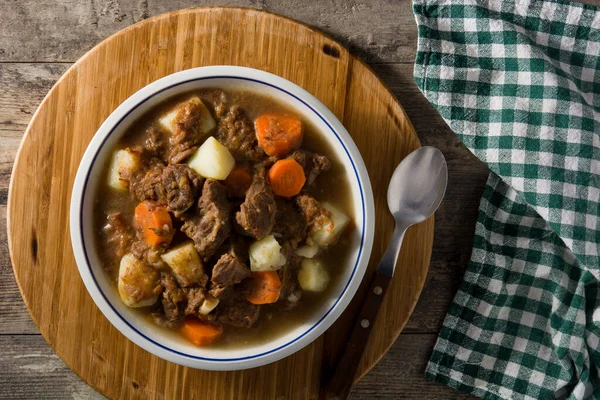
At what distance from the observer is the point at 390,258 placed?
293 centimetres

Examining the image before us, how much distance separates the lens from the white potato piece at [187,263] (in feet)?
8.63

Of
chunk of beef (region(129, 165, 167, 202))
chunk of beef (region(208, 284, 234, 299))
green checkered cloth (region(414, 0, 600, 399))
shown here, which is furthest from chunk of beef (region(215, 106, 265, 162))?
green checkered cloth (region(414, 0, 600, 399))

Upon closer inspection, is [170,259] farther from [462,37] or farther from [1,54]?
[462,37]

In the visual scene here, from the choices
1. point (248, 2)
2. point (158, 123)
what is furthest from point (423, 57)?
point (158, 123)

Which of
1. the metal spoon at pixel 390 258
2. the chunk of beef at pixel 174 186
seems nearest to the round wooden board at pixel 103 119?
the metal spoon at pixel 390 258

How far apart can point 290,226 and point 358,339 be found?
72cm

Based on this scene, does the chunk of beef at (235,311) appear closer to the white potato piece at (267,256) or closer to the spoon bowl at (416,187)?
the white potato piece at (267,256)

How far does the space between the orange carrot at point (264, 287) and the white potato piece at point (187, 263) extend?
0.24 metres

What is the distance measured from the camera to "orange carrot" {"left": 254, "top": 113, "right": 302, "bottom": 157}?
2.71m

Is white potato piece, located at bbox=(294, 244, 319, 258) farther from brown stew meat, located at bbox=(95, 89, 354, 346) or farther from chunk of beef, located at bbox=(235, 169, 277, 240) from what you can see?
chunk of beef, located at bbox=(235, 169, 277, 240)

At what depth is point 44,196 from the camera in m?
2.96

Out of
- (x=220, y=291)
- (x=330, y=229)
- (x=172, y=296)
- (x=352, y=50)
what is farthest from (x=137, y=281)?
(x=352, y=50)

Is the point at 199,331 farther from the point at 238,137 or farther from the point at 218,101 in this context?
the point at 218,101

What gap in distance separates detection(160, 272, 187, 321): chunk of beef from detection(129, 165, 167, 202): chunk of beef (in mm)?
373
